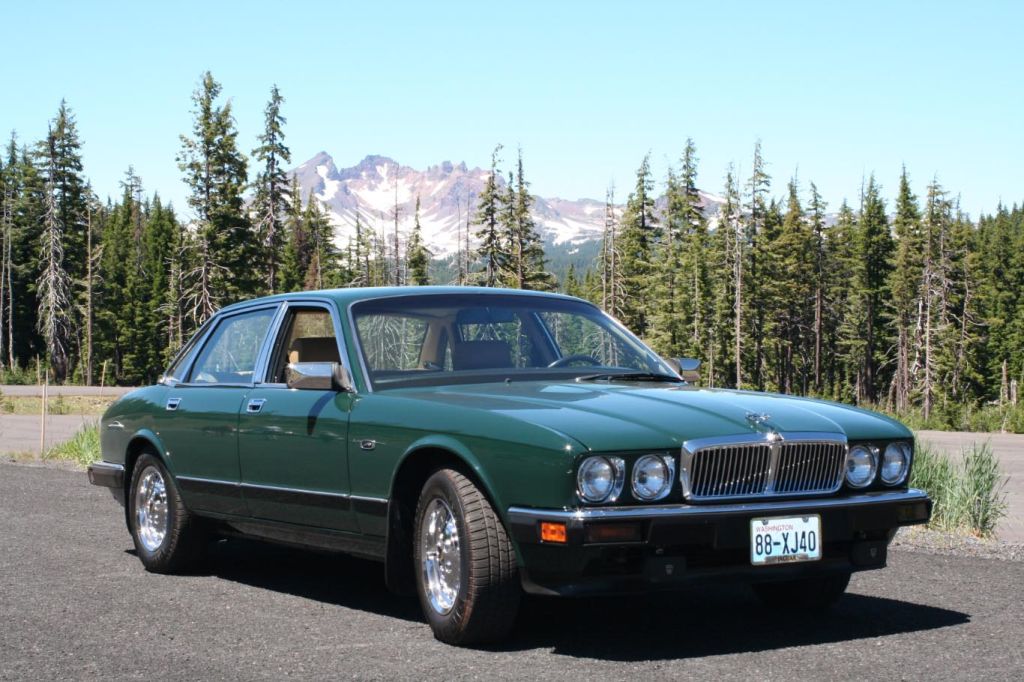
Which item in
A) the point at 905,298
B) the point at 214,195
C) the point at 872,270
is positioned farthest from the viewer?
the point at 872,270

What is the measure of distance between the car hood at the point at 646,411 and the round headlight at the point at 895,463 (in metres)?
0.06

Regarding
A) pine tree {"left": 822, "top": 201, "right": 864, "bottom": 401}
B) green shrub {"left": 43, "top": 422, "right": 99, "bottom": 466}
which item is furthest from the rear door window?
pine tree {"left": 822, "top": 201, "right": 864, "bottom": 401}

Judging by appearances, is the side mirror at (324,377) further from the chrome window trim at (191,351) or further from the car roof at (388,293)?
the chrome window trim at (191,351)

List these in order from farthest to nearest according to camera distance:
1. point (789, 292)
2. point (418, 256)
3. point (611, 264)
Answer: point (418, 256) → point (789, 292) → point (611, 264)

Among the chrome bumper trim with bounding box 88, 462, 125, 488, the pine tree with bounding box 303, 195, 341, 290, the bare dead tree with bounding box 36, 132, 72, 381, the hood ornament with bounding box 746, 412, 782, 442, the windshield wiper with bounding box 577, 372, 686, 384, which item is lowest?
the chrome bumper trim with bounding box 88, 462, 125, 488

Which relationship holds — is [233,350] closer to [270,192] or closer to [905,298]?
[270,192]

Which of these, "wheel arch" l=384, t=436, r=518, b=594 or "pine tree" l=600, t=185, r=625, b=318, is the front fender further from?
"pine tree" l=600, t=185, r=625, b=318

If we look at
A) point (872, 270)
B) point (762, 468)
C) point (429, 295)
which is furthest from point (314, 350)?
point (872, 270)

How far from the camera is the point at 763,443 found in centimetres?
547

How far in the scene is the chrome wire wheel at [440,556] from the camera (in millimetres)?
5656

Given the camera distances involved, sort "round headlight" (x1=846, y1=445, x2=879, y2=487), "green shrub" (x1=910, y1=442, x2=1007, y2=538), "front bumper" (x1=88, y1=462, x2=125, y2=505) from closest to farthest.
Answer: "round headlight" (x1=846, y1=445, x2=879, y2=487) < "front bumper" (x1=88, y1=462, x2=125, y2=505) < "green shrub" (x1=910, y1=442, x2=1007, y2=538)

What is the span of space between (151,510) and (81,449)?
1056 centimetres

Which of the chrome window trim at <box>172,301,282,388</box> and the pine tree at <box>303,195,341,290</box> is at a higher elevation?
the pine tree at <box>303,195,341,290</box>

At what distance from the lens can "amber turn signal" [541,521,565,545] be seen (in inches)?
200
